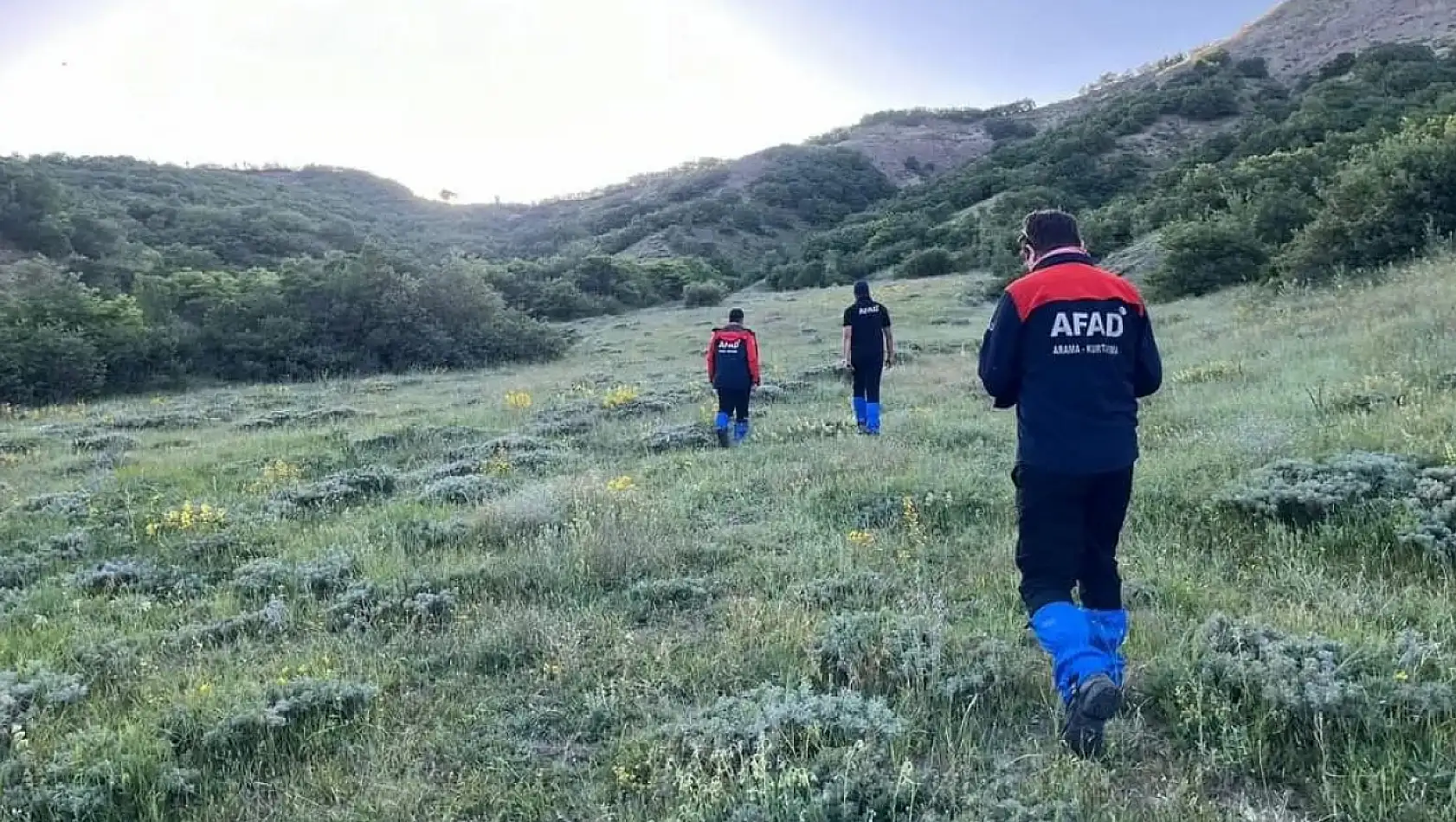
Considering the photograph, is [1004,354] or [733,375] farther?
[733,375]

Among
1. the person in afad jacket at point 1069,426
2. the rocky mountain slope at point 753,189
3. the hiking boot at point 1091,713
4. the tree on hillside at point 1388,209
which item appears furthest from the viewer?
the rocky mountain slope at point 753,189

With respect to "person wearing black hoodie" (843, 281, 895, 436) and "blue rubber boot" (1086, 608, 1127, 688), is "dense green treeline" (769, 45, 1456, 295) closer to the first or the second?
"person wearing black hoodie" (843, 281, 895, 436)

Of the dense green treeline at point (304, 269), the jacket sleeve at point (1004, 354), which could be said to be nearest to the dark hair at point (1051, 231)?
the jacket sleeve at point (1004, 354)

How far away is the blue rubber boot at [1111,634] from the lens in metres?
3.60

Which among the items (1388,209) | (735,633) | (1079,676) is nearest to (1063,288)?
(1079,676)

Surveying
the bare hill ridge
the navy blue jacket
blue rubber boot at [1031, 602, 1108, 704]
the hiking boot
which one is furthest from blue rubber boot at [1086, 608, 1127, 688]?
the bare hill ridge

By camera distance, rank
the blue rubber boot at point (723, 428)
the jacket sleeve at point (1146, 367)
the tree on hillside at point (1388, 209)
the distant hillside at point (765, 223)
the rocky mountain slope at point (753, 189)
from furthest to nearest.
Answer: the rocky mountain slope at point (753, 189) < the distant hillside at point (765, 223) < the tree on hillside at point (1388, 209) < the blue rubber boot at point (723, 428) < the jacket sleeve at point (1146, 367)

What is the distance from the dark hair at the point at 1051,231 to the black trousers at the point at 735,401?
6.84 m

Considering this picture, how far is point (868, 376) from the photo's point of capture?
1056 centimetres

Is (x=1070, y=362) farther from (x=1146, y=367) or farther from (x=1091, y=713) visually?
(x=1091, y=713)

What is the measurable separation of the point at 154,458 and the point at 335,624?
309 inches

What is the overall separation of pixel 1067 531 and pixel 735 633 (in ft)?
5.66

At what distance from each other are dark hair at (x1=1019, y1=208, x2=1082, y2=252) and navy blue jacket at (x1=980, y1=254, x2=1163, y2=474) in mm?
79

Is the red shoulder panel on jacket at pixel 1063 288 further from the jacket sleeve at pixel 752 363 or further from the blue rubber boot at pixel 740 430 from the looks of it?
the blue rubber boot at pixel 740 430
